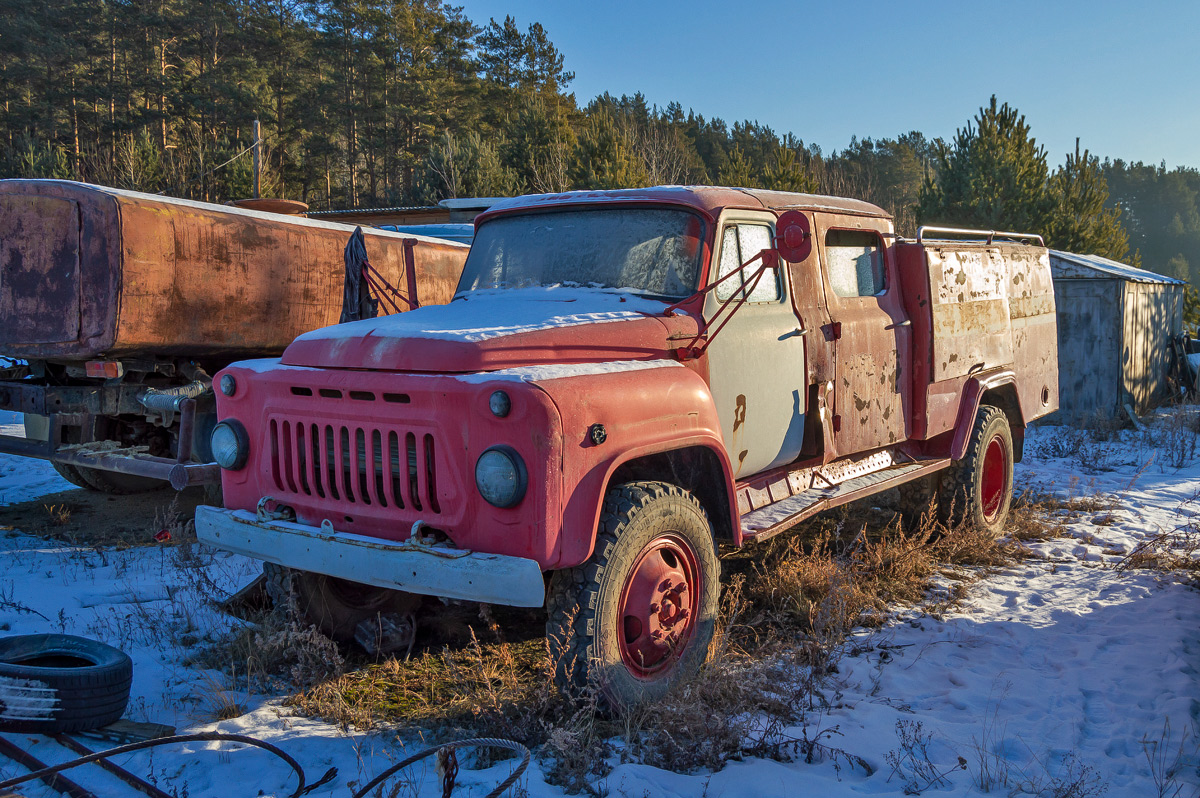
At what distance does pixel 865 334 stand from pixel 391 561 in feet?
10.3

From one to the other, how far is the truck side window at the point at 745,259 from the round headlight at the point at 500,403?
1.54 metres

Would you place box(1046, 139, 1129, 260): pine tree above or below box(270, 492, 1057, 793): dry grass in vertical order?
above

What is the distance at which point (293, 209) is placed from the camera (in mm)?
9594

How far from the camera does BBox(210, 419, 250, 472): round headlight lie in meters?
3.70

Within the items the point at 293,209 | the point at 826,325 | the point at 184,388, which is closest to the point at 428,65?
the point at 293,209

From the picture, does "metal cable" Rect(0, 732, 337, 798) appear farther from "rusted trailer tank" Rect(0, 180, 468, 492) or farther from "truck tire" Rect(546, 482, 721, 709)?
"rusted trailer tank" Rect(0, 180, 468, 492)

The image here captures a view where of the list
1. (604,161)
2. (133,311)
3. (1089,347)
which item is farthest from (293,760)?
(604,161)

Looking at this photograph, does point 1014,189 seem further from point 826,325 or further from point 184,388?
point 184,388

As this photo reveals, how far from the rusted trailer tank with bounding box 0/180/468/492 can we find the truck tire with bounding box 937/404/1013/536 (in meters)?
4.29

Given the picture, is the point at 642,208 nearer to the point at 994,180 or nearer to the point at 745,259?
the point at 745,259

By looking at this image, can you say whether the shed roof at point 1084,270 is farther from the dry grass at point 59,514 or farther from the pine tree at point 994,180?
the dry grass at point 59,514

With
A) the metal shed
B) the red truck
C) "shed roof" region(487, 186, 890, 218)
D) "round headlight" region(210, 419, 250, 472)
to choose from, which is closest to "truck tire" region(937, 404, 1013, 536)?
the red truck

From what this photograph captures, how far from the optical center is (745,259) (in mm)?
4414

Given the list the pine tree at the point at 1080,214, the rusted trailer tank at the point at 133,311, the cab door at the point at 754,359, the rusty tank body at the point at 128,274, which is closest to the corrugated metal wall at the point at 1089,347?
the pine tree at the point at 1080,214
